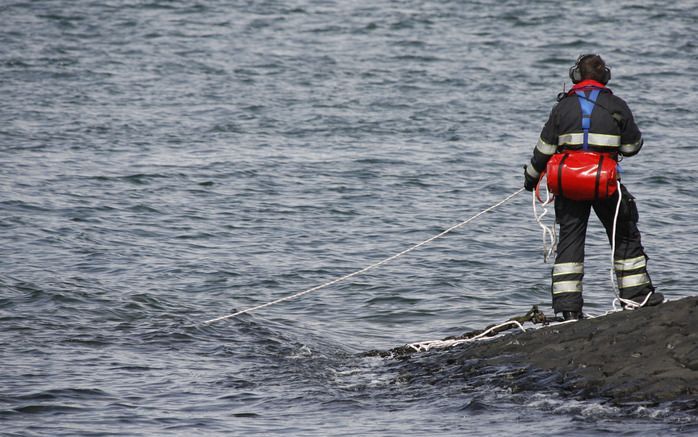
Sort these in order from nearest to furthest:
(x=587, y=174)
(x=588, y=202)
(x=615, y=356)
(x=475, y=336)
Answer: (x=615, y=356) → (x=587, y=174) → (x=588, y=202) → (x=475, y=336)

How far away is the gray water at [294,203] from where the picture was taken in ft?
27.4

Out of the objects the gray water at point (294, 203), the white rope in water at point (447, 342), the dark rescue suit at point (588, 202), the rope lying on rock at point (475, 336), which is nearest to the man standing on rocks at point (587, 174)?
the dark rescue suit at point (588, 202)

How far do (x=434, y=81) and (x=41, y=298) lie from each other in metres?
13.8

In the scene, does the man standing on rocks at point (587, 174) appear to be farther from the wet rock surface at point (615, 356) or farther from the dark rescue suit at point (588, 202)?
the wet rock surface at point (615, 356)

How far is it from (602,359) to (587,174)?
134 cm

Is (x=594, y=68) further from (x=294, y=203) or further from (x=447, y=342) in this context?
(x=294, y=203)

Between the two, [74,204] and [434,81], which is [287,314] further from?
[434,81]

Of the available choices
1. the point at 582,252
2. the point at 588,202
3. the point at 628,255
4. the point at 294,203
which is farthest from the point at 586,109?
the point at 294,203

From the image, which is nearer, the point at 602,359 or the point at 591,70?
the point at 602,359

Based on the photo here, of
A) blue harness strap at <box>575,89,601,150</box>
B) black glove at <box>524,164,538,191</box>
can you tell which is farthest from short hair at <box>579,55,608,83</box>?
black glove at <box>524,164,538,191</box>

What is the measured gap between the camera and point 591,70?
8.56 metres

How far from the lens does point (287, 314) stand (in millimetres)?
11289

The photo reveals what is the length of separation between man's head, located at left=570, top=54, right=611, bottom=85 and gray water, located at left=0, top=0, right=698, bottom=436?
232 cm

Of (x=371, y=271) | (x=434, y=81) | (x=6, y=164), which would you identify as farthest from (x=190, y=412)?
(x=434, y=81)
